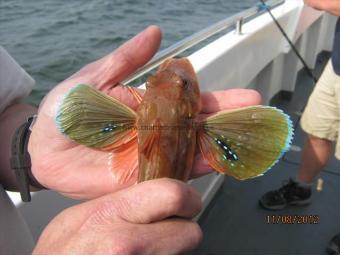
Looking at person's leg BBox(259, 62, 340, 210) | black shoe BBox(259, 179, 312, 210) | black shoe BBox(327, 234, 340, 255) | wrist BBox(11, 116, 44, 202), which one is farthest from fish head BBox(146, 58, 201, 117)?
black shoe BBox(259, 179, 312, 210)

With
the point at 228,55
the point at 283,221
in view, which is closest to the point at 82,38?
the point at 228,55

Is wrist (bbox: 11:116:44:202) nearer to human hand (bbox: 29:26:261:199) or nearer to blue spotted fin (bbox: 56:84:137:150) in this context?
human hand (bbox: 29:26:261:199)

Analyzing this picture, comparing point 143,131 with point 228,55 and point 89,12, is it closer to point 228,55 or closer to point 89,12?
point 228,55

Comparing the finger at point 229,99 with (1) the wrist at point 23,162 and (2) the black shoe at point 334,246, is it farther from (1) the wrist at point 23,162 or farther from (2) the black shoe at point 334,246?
(2) the black shoe at point 334,246

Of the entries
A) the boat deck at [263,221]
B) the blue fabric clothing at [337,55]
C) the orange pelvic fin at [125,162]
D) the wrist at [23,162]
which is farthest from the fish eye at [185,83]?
the boat deck at [263,221]

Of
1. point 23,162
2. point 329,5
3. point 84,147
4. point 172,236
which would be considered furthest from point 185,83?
point 329,5

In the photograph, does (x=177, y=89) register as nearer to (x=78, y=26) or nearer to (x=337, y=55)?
(x=337, y=55)
